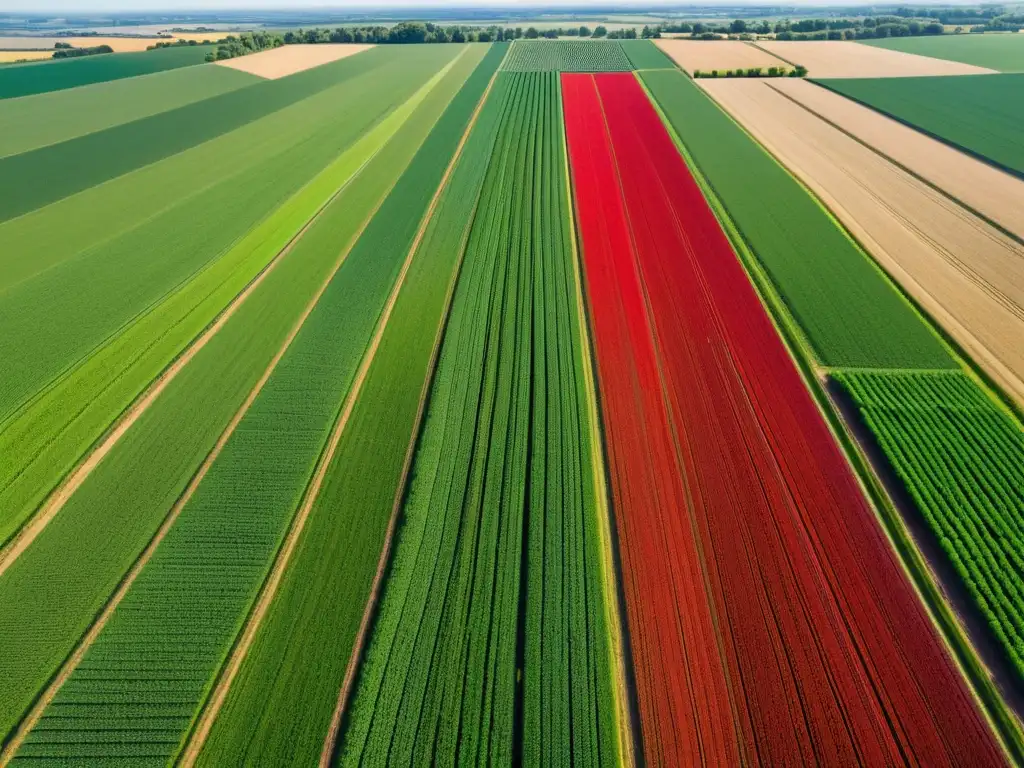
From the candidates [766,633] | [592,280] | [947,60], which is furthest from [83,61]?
[947,60]

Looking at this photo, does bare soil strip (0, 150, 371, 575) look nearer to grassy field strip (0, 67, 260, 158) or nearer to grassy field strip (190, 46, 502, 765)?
grassy field strip (190, 46, 502, 765)

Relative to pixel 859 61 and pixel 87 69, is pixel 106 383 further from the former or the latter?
pixel 859 61

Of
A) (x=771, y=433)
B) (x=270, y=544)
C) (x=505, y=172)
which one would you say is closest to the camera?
(x=270, y=544)

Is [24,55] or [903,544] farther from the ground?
[24,55]

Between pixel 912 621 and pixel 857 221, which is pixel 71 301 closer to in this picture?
pixel 912 621

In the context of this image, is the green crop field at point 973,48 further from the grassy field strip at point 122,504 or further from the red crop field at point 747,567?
the grassy field strip at point 122,504

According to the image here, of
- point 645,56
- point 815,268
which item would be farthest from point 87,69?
point 815,268
